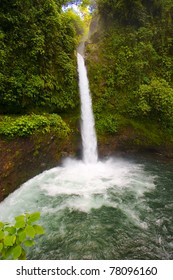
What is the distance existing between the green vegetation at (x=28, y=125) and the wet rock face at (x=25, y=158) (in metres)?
0.20

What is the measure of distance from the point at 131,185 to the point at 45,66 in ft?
17.6

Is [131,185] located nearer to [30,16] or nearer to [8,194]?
[8,194]

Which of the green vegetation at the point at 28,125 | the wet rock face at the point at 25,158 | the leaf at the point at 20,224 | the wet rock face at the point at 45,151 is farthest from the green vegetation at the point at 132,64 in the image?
the leaf at the point at 20,224

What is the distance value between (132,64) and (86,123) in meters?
4.06

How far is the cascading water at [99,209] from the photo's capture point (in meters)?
4.15

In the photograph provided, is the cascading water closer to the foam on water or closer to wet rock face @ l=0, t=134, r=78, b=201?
the foam on water

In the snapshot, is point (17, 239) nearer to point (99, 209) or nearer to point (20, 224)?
point (20, 224)

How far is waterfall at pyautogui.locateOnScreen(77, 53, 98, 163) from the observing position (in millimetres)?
9141

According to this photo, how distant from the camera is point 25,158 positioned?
6223 mm

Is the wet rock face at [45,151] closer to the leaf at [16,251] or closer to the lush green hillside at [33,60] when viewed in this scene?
the lush green hillside at [33,60]

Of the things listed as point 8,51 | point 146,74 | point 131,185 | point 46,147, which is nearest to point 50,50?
point 8,51

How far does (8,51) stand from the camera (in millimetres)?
6848

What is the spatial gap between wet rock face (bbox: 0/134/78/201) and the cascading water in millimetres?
271

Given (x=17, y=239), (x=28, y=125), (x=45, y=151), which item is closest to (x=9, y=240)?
(x=17, y=239)
